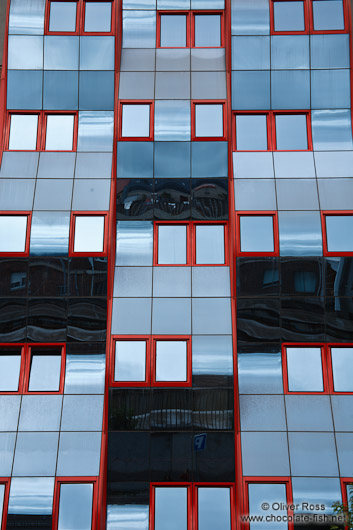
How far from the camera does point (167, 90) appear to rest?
21.3m

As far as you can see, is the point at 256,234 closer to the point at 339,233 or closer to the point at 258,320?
the point at 339,233

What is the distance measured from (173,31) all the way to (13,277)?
10.9 meters

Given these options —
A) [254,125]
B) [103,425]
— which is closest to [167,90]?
[254,125]

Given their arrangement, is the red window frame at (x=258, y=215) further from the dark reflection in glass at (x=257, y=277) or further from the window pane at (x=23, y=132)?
the window pane at (x=23, y=132)

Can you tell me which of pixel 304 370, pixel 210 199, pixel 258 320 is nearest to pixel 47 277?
pixel 210 199

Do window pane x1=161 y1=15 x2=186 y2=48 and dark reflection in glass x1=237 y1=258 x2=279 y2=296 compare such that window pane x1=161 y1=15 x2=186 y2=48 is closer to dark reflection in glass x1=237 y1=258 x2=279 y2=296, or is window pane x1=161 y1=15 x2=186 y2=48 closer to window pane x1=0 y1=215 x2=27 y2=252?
window pane x1=0 y1=215 x2=27 y2=252

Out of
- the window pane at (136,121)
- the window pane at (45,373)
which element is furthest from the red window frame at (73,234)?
the window pane at (45,373)

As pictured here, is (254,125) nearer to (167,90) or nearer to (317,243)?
(167,90)

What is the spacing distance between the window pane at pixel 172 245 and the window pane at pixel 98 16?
8003 millimetres

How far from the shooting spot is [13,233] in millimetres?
19672

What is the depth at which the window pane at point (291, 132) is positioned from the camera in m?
20.9

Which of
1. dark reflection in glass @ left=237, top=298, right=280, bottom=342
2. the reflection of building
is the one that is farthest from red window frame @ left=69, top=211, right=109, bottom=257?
dark reflection in glass @ left=237, top=298, right=280, bottom=342

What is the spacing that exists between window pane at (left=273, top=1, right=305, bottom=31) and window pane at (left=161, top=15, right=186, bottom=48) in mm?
3464

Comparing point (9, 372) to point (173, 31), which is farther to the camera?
point (173, 31)
